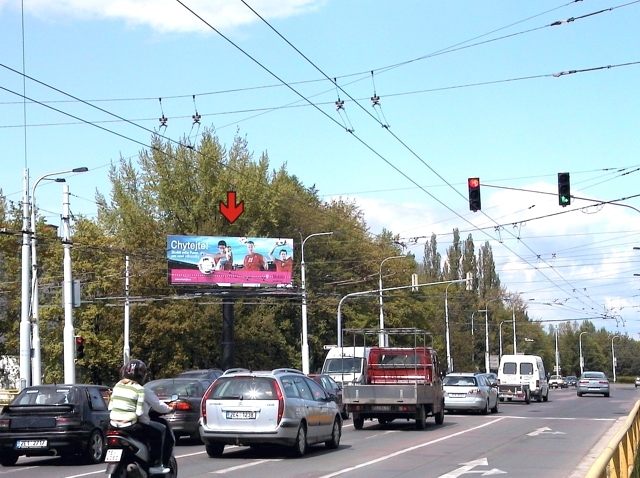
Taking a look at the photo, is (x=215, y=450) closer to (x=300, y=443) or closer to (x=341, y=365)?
(x=300, y=443)

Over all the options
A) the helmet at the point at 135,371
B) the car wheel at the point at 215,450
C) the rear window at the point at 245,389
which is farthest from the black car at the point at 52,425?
the helmet at the point at 135,371

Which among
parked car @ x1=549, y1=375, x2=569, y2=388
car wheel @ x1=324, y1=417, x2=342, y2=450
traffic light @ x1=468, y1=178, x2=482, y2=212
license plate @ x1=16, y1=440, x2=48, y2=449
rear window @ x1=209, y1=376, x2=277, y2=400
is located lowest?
parked car @ x1=549, y1=375, x2=569, y2=388

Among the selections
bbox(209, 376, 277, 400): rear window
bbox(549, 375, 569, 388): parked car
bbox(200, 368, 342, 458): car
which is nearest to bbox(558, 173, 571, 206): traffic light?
bbox(200, 368, 342, 458): car

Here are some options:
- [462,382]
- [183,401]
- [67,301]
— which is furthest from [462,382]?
[183,401]

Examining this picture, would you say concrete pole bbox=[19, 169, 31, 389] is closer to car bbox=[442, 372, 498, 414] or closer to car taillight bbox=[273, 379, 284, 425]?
car bbox=[442, 372, 498, 414]

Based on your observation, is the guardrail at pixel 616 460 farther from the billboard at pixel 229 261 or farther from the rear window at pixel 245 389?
the billboard at pixel 229 261

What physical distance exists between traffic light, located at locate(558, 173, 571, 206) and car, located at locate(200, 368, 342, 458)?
11.1m

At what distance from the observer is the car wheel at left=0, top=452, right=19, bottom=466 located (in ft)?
60.5

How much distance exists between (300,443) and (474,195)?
1133 centimetres

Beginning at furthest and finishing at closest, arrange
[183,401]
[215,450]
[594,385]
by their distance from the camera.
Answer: [594,385] < [183,401] < [215,450]

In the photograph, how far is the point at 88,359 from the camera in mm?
62562

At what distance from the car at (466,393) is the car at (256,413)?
1702 cm

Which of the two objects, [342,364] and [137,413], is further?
[342,364]

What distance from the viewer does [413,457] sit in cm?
1888
